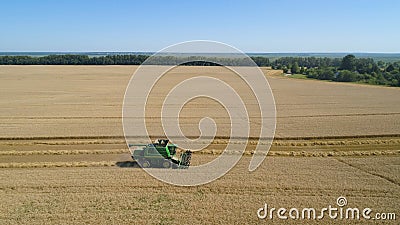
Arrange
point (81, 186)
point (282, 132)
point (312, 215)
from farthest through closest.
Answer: point (282, 132), point (81, 186), point (312, 215)

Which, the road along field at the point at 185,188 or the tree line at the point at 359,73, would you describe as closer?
the road along field at the point at 185,188

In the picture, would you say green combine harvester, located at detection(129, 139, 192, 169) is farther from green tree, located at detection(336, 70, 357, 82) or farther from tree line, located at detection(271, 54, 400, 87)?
green tree, located at detection(336, 70, 357, 82)

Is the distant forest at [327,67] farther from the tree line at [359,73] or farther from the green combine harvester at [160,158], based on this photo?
the green combine harvester at [160,158]

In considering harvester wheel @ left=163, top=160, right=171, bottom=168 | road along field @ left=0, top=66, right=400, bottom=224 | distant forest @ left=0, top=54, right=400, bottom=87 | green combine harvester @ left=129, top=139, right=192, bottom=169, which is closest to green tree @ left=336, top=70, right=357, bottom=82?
distant forest @ left=0, top=54, right=400, bottom=87

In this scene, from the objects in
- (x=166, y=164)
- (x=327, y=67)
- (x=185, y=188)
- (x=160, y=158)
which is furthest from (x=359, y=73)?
(x=185, y=188)

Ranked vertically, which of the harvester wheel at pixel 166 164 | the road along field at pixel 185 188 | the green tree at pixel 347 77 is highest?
the green tree at pixel 347 77

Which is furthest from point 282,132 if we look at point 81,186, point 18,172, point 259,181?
point 18,172

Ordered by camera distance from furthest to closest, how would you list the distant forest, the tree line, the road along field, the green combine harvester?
the distant forest < the tree line < the green combine harvester < the road along field

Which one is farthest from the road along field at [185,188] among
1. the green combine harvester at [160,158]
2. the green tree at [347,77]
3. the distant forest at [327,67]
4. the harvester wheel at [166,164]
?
the green tree at [347,77]

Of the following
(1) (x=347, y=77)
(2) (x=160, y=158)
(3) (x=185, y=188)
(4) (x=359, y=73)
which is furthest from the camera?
(4) (x=359, y=73)

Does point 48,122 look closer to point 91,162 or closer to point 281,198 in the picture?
point 91,162

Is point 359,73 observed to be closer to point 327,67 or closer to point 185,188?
point 327,67
